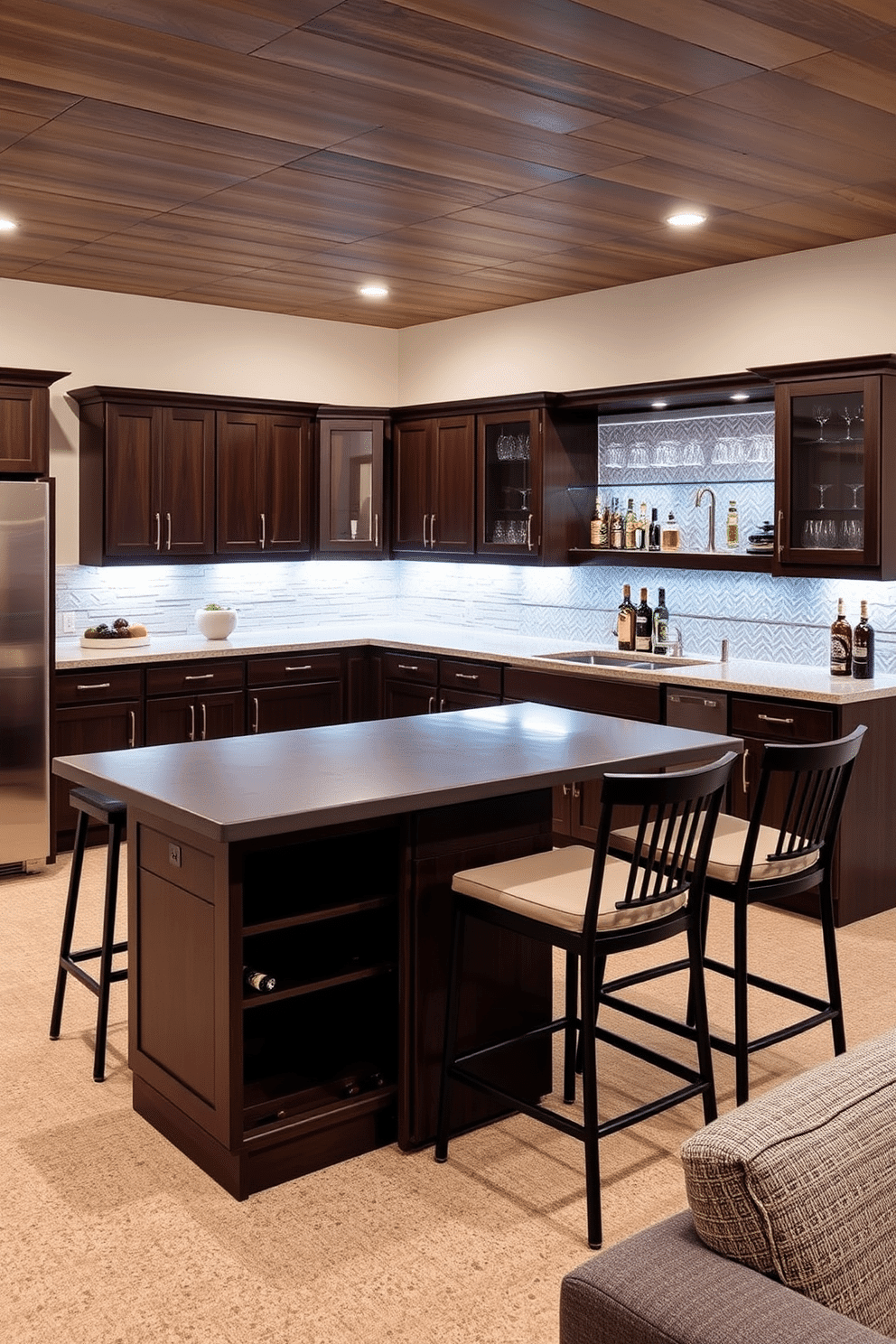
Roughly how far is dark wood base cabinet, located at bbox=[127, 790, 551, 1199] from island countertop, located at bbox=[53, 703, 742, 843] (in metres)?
0.12

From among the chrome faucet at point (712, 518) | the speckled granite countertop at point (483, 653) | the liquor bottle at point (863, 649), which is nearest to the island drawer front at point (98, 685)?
the speckled granite countertop at point (483, 653)

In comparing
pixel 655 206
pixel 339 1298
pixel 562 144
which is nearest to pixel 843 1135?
pixel 339 1298

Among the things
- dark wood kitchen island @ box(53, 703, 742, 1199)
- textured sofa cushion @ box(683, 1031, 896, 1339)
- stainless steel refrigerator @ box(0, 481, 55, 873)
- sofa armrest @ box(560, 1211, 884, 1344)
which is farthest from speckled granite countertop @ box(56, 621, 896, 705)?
sofa armrest @ box(560, 1211, 884, 1344)

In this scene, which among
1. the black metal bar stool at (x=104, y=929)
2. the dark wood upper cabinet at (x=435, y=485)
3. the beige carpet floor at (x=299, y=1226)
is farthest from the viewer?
the dark wood upper cabinet at (x=435, y=485)

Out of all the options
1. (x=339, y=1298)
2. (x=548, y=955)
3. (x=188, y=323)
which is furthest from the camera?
(x=188, y=323)

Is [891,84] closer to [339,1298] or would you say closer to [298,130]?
[298,130]

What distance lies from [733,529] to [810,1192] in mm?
4826

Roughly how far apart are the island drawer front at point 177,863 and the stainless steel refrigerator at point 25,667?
105 inches

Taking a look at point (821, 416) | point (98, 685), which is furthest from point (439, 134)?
point (98, 685)

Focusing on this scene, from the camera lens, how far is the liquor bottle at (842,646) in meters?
5.46

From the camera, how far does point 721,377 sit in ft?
19.3

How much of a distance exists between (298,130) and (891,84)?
1.76m

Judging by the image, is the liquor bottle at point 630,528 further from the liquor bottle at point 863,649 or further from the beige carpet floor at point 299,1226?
the beige carpet floor at point 299,1226

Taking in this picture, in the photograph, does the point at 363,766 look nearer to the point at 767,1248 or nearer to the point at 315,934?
the point at 315,934
